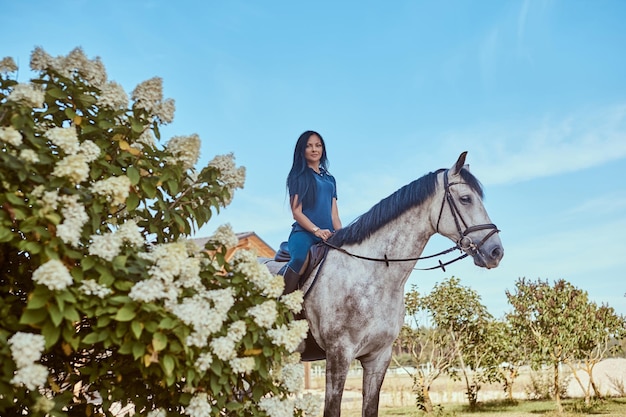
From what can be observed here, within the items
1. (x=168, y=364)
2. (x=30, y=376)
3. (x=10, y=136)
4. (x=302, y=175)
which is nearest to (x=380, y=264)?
(x=302, y=175)

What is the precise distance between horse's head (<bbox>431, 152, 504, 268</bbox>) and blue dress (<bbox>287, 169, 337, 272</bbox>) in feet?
3.75

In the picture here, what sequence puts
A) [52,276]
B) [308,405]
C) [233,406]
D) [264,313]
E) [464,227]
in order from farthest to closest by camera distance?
[464,227]
[308,405]
[233,406]
[264,313]
[52,276]

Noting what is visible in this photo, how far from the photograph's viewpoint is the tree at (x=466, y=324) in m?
16.1

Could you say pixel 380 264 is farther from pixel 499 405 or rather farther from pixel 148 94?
pixel 499 405

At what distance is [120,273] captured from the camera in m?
3.38

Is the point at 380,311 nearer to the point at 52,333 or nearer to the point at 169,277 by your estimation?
the point at 169,277

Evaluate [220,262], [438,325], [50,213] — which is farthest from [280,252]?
[438,325]

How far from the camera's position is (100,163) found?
3826 millimetres

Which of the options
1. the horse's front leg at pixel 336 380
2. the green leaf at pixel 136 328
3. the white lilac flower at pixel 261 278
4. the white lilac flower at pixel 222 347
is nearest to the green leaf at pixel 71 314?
the green leaf at pixel 136 328

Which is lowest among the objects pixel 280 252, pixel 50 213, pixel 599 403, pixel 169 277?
pixel 599 403

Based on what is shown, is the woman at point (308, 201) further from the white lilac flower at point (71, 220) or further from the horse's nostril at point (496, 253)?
the white lilac flower at point (71, 220)

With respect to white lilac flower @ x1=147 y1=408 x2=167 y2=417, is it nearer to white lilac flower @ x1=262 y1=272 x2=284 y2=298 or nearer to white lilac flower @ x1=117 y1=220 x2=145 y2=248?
white lilac flower @ x1=262 y1=272 x2=284 y2=298

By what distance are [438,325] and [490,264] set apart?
12.0 m

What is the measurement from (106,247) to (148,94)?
4.26ft
